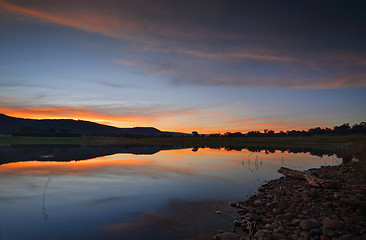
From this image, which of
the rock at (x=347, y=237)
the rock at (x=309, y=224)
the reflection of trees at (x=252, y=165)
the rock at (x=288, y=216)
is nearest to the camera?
the rock at (x=347, y=237)

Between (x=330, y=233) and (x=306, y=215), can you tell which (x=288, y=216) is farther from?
(x=330, y=233)

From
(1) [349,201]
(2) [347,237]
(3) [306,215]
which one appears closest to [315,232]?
(2) [347,237]

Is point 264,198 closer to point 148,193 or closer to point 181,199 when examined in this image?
point 181,199

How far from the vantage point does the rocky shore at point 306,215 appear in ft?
22.2

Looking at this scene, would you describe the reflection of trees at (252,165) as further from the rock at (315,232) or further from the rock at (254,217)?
the rock at (315,232)

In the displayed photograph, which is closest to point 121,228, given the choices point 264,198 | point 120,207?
point 120,207

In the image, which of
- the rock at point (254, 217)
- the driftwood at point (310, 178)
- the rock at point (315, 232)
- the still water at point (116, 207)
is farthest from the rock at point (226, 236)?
the driftwood at point (310, 178)

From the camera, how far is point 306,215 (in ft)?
27.6

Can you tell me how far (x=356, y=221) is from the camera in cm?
702

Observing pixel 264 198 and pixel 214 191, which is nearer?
pixel 264 198

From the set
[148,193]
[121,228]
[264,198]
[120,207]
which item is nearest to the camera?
[121,228]

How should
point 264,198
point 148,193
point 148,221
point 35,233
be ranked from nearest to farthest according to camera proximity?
1. point 35,233
2. point 148,221
3. point 264,198
4. point 148,193

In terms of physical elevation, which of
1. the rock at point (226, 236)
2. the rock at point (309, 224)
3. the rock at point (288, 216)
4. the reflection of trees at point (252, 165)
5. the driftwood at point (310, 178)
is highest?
the driftwood at point (310, 178)

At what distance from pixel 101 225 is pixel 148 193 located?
16.3 feet
